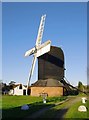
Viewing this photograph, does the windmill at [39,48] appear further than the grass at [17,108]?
Yes

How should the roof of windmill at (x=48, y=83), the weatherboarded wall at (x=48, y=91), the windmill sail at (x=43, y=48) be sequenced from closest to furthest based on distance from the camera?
the windmill sail at (x=43, y=48), the weatherboarded wall at (x=48, y=91), the roof of windmill at (x=48, y=83)

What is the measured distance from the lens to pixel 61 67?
77.0m

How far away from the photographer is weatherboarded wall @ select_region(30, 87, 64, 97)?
7156cm

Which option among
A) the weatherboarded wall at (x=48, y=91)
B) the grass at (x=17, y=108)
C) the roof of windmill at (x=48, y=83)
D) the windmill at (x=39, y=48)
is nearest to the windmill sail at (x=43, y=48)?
the windmill at (x=39, y=48)

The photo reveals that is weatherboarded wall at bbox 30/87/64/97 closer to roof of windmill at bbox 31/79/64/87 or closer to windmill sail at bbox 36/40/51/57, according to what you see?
roof of windmill at bbox 31/79/64/87

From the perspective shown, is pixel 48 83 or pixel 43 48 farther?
pixel 48 83

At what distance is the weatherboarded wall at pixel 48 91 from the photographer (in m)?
71.6

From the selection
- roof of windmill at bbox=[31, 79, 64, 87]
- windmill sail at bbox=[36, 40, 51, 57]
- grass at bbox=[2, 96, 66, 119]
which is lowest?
grass at bbox=[2, 96, 66, 119]

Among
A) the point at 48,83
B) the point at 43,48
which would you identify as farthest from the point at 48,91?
the point at 43,48

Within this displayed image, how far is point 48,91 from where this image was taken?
2849 inches

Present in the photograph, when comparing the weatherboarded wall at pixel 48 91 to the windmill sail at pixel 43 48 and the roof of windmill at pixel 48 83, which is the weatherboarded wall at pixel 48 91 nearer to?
the roof of windmill at pixel 48 83

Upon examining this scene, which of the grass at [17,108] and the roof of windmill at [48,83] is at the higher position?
the roof of windmill at [48,83]

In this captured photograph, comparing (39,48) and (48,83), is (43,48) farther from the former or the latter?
(48,83)

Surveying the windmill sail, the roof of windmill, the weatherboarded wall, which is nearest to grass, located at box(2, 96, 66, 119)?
the weatherboarded wall
